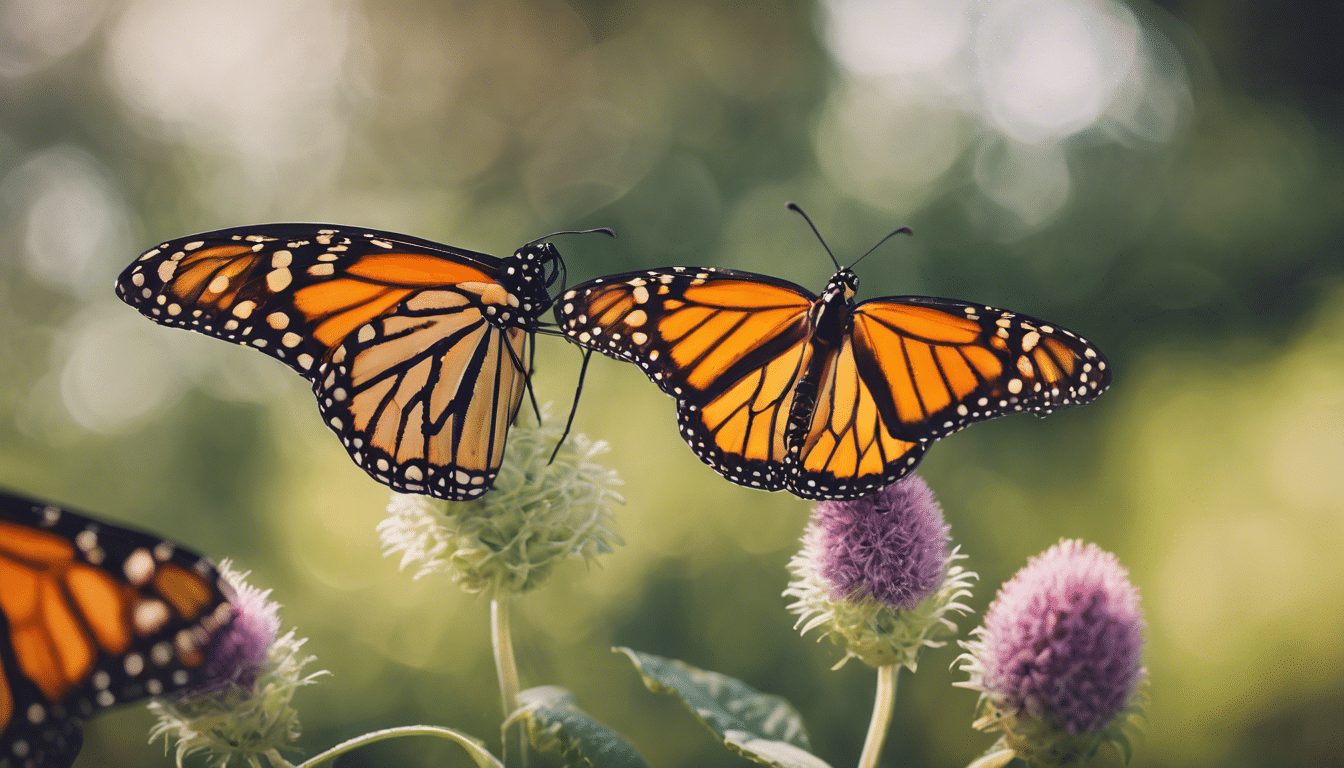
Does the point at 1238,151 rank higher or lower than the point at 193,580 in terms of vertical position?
higher

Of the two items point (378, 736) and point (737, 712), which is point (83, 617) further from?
point (737, 712)

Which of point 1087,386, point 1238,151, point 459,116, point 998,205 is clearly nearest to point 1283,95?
point 1238,151

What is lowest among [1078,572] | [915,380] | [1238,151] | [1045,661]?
[1045,661]

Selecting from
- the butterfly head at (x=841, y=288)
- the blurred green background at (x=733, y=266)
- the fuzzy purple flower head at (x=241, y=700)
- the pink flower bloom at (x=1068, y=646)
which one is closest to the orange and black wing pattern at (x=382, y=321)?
the fuzzy purple flower head at (x=241, y=700)

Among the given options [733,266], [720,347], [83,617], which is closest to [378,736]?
[83,617]

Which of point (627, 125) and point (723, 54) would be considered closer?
point (627, 125)

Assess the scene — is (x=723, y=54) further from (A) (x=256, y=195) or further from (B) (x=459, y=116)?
(A) (x=256, y=195)

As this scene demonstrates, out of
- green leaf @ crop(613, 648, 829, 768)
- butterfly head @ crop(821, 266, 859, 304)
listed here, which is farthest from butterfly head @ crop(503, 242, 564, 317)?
green leaf @ crop(613, 648, 829, 768)
